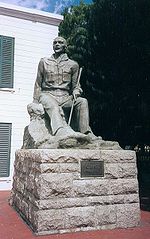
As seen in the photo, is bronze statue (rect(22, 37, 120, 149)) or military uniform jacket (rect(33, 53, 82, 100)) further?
military uniform jacket (rect(33, 53, 82, 100))

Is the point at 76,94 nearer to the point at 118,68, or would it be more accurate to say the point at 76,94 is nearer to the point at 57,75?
the point at 57,75

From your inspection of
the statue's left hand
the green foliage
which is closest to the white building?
the green foliage

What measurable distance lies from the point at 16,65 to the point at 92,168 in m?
8.26

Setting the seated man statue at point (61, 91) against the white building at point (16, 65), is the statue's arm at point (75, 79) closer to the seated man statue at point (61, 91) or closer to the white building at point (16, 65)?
the seated man statue at point (61, 91)

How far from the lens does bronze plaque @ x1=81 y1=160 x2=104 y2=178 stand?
600 centimetres

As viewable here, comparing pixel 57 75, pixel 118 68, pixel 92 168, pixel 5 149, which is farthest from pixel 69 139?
pixel 118 68

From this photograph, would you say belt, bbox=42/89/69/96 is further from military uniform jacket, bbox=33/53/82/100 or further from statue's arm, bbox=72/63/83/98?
statue's arm, bbox=72/63/83/98

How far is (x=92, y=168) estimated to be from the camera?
19.9 feet

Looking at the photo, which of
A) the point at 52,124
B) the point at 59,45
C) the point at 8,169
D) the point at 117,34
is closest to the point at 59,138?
the point at 52,124

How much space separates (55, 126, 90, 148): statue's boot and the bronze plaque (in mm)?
393

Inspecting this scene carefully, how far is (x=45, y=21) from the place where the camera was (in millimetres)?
13977

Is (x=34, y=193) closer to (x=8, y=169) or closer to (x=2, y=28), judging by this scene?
(x=8, y=169)

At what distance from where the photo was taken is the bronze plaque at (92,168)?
6.00 meters

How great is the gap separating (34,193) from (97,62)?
32.3ft
